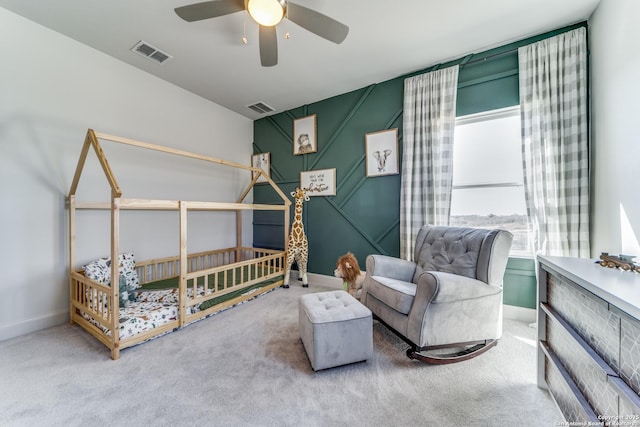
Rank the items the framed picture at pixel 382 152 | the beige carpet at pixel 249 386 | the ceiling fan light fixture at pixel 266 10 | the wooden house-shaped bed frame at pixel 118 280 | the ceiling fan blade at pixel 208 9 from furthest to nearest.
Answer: the framed picture at pixel 382 152, the wooden house-shaped bed frame at pixel 118 280, the ceiling fan blade at pixel 208 9, the ceiling fan light fixture at pixel 266 10, the beige carpet at pixel 249 386

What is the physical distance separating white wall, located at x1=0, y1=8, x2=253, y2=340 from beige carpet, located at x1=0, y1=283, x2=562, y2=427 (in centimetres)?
58

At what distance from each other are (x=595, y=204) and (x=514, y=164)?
2.38ft

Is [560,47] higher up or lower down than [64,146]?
higher up

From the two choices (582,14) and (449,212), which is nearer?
(582,14)

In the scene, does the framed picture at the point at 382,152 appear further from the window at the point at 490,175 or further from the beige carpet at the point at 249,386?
the beige carpet at the point at 249,386

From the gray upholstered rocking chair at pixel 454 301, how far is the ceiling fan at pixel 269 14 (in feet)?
6.63

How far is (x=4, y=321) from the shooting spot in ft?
6.70

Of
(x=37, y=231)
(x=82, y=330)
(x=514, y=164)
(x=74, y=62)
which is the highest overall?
(x=74, y=62)

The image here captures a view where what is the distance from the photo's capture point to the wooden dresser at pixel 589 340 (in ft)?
2.68

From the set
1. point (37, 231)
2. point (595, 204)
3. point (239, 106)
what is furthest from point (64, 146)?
point (595, 204)

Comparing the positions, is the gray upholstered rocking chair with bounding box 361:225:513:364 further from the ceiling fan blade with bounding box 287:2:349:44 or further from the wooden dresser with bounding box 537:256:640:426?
the ceiling fan blade with bounding box 287:2:349:44

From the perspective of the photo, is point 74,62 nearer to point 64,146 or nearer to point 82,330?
point 64,146

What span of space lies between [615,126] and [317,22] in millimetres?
2393

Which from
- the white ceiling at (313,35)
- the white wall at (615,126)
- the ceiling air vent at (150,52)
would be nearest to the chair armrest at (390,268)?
the white wall at (615,126)
